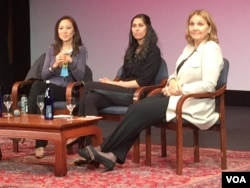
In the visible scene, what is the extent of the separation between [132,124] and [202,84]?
61cm

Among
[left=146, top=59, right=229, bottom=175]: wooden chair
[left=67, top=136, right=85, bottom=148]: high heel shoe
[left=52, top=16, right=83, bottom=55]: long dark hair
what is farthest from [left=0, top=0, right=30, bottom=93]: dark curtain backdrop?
[left=146, top=59, right=229, bottom=175]: wooden chair

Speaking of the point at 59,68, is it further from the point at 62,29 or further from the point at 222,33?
the point at 222,33

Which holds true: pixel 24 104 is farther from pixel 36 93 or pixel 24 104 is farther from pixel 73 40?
pixel 73 40

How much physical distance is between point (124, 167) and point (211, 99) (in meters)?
0.87

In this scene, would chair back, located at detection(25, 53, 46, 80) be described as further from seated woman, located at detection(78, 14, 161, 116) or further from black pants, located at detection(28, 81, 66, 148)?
seated woman, located at detection(78, 14, 161, 116)

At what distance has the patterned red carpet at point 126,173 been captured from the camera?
5004 millimetres

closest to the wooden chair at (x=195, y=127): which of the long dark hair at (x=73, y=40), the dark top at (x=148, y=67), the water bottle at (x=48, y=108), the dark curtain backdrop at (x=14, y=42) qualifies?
the dark top at (x=148, y=67)

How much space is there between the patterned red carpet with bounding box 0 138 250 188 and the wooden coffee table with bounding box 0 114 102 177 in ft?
0.58

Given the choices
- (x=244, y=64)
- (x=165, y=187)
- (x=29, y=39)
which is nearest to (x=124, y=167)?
(x=165, y=187)

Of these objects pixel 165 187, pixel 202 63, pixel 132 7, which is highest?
pixel 132 7

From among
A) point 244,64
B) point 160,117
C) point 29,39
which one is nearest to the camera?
point 160,117

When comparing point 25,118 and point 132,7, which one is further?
point 132,7

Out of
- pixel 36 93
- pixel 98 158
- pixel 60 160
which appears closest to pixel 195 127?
pixel 98 158

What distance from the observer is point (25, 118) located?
565 cm
